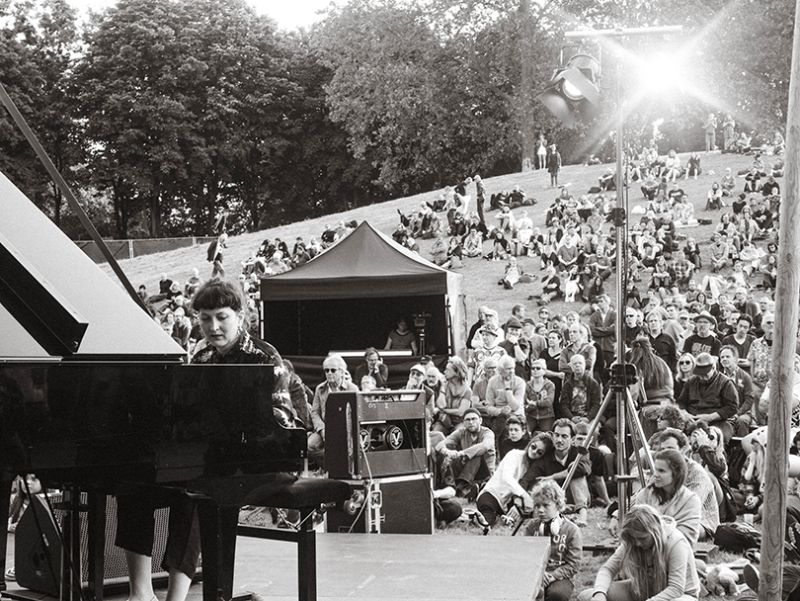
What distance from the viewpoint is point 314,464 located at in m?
10.2

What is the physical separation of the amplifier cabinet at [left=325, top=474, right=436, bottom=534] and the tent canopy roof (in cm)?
730

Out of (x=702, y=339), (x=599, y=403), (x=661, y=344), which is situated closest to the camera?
(x=599, y=403)

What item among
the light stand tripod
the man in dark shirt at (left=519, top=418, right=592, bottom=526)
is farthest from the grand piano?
the man in dark shirt at (left=519, top=418, right=592, bottom=526)

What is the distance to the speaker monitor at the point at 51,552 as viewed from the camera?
17.6 ft

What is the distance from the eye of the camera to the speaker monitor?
537 cm

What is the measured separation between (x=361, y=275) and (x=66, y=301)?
11.8 metres

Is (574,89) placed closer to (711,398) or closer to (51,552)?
(711,398)

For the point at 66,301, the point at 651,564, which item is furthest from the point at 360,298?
the point at 66,301

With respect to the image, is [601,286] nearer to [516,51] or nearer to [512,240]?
[512,240]

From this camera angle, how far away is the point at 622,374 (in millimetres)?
7199

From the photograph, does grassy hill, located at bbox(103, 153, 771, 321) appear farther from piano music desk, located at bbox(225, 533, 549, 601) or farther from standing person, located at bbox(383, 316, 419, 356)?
piano music desk, located at bbox(225, 533, 549, 601)

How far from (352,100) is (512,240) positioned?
19.1m

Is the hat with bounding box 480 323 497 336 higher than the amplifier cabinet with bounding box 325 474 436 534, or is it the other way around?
the hat with bounding box 480 323 497 336

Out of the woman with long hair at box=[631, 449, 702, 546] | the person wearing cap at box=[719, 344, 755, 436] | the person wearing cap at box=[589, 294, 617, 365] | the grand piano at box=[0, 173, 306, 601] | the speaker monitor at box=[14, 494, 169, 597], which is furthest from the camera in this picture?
the person wearing cap at box=[589, 294, 617, 365]
